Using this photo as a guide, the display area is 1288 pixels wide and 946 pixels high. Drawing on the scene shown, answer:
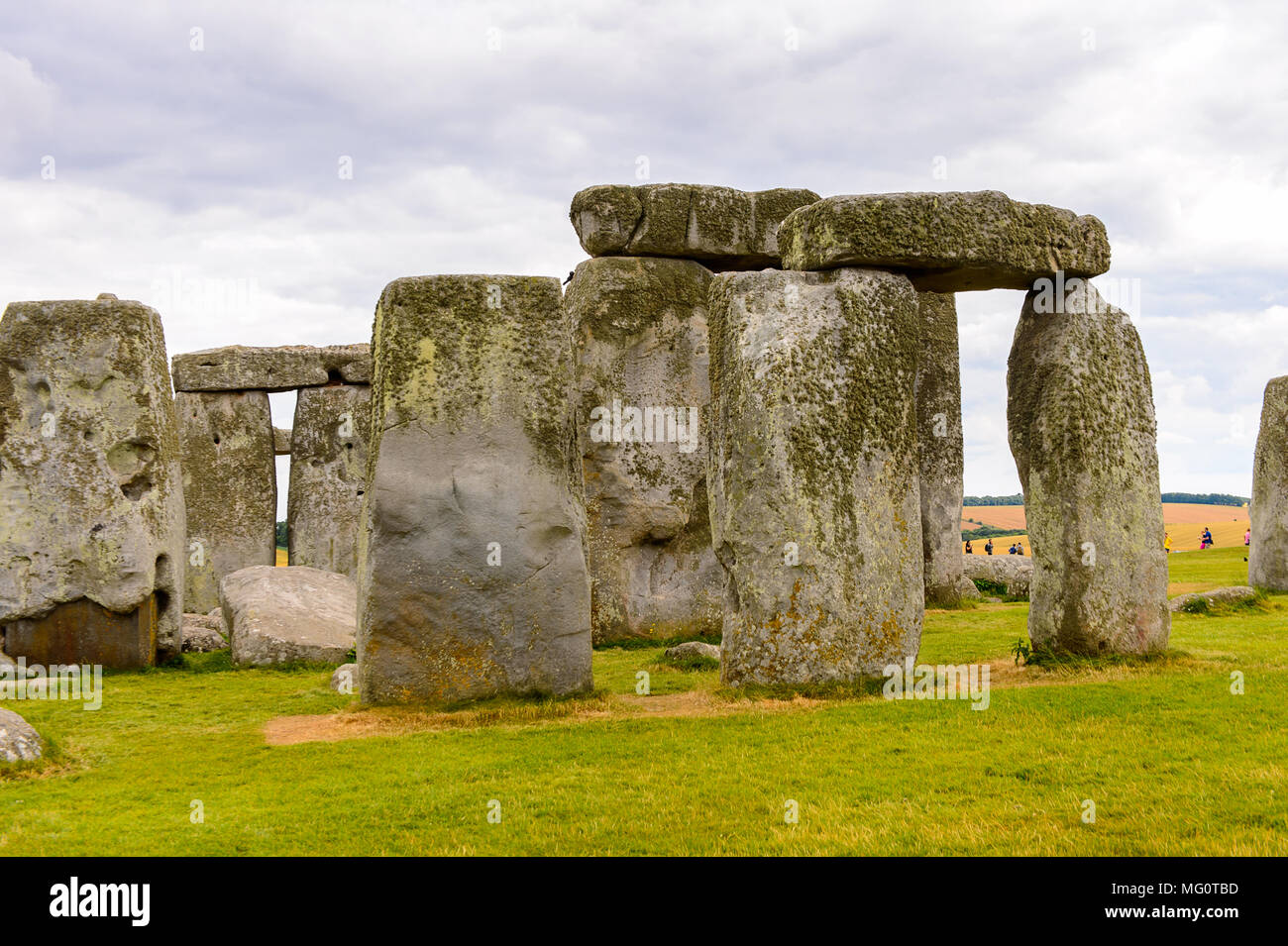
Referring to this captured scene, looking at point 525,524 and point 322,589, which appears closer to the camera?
point 525,524

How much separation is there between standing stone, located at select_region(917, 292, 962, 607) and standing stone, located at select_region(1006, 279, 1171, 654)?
6943 mm

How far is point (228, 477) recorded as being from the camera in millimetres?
21219

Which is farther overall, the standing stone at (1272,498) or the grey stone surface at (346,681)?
the standing stone at (1272,498)

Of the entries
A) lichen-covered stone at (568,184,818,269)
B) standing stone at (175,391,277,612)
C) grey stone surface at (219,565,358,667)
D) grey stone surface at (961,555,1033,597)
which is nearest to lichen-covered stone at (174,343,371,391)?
standing stone at (175,391,277,612)

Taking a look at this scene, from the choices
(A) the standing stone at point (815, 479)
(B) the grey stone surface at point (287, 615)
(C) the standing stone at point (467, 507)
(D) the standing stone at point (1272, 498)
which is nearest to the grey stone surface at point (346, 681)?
(C) the standing stone at point (467, 507)

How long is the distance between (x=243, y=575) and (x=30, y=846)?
8606 mm

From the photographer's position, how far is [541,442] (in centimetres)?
892

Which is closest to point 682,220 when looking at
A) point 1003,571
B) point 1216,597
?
point 1216,597

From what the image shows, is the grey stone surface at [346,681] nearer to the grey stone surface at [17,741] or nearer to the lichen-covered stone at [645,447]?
the grey stone surface at [17,741]

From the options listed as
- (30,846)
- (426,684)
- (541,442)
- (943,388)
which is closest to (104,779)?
(30,846)

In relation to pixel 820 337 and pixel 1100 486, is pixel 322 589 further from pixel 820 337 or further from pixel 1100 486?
pixel 1100 486

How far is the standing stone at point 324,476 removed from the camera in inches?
851

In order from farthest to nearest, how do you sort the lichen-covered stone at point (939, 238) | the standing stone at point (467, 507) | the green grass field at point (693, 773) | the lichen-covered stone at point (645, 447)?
the lichen-covered stone at point (645, 447)
the lichen-covered stone at point (939, 238)
the standing stone at point (467, 507)
the green grass field at point (693, 773)

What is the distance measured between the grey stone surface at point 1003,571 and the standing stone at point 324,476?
34.0 feet
